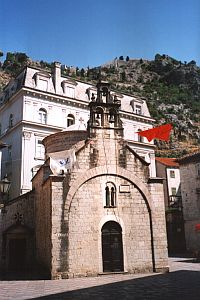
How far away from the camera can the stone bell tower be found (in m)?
20.1

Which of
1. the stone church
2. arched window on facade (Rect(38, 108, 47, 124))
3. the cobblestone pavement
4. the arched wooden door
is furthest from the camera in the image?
arched window on facade (Rect(38, 108, 47, 124))

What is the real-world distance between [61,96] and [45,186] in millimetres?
20989

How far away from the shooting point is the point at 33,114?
3697cm

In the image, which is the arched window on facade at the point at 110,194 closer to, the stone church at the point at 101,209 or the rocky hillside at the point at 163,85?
the stone church at the point at 101,209

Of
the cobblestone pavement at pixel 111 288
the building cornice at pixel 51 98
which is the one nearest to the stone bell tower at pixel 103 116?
the cobblestone pavement at pixel 111 288

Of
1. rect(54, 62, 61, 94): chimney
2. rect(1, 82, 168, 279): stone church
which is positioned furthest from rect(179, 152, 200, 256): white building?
rect(1, 82, 168, 279): stone church

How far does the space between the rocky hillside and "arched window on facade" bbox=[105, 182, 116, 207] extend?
5744 cm

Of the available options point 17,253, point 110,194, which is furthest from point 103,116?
point 17,253

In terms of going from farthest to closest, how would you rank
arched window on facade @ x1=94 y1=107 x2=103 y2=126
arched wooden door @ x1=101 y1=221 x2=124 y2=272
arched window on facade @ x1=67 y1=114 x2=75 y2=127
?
1. arched window on facade @ x1=67 y1=114 x2=75 y2=127
2. arched window on facade @ x1=94 y1=107 x2=103 y2=126
3. arched wooden door @ x1=101 y1=221 x2=124 y2=272

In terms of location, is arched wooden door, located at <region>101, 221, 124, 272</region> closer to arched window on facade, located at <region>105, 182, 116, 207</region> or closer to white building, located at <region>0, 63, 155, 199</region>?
arched window on facade, located at <region>105, 182, 116, 207</region>

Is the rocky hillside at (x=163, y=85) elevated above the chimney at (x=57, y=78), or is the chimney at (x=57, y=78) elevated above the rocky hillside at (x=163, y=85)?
the rocky hillside at (x=163, y=85)

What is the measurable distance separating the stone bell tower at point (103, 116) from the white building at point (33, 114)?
452 inches

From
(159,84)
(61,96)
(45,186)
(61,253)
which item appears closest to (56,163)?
(45,186)

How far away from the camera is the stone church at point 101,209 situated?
17.7 meters
